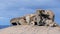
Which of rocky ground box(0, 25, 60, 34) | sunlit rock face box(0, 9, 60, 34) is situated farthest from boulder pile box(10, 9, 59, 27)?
rocky ground box(0, 25, 60, 34)

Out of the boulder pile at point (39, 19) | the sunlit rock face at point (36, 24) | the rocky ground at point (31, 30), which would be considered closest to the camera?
the rocky ground at point (31, 30)

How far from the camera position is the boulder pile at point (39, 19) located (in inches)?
1004

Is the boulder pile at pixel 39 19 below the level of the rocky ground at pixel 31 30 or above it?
above

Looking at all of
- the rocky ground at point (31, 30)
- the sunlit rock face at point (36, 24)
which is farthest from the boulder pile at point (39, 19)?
the rocky ground at point (31, 30)

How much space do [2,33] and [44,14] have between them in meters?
5.22

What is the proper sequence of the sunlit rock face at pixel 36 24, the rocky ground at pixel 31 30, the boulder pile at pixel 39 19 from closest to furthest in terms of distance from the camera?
1. the rocky ground at pixel 31 30
2. the sunlit rock face at pixel 36 24
3. the boulder pile at pixel 39 19

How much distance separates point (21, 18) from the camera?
86.9 ft

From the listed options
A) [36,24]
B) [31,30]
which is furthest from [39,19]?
[31,30]

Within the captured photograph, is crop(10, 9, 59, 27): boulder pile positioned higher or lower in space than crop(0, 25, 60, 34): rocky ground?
higher

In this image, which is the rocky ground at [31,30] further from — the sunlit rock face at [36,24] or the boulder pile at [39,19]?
the boulder pile at [39,19]

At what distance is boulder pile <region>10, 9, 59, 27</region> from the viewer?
2550 centimetres

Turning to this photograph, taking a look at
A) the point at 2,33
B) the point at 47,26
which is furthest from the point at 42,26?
the point at 2,33

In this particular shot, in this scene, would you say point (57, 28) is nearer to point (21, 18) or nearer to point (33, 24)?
point (33, 24)

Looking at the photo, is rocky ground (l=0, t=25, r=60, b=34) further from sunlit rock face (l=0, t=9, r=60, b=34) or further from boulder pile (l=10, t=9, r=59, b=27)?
boulder pile (l=10, t=9, r=59, b=27)
